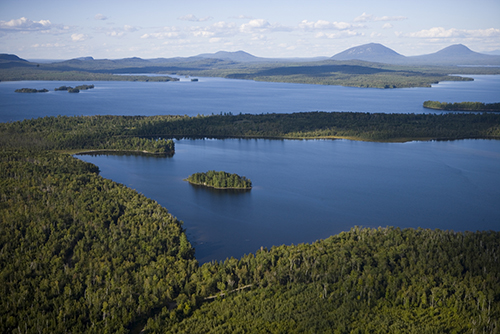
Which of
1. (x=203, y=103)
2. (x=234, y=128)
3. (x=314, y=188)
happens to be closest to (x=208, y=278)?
(x=314, y=188)

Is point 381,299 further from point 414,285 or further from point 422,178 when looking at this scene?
point 422,178

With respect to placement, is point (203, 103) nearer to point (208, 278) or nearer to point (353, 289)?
point (208, 278)

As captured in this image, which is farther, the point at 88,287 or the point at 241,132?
the point at 241,132

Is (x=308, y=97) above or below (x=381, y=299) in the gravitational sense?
above

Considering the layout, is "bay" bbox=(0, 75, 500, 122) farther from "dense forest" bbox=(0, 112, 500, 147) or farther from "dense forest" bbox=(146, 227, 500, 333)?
"dense forest" bbox=(146, 227, 500, 333)

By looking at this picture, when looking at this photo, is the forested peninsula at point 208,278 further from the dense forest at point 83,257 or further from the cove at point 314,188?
the cove at point 314,188

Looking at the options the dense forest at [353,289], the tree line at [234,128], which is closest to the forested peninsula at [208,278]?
the dense forest at [353,289]

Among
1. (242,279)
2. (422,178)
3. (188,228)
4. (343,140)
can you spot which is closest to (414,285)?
(242,279)

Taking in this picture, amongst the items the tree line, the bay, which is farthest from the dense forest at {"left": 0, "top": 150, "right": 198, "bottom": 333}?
the bay
